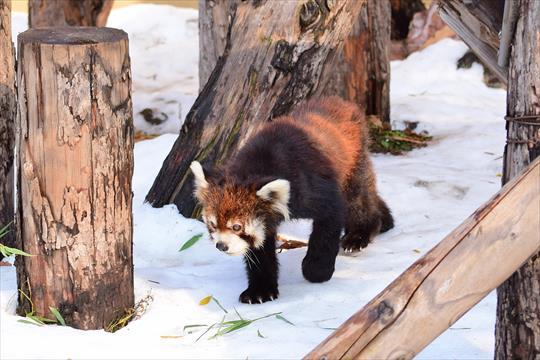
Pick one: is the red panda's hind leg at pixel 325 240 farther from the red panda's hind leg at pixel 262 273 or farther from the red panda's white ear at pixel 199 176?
the red panda's white ear at pixel 199 176

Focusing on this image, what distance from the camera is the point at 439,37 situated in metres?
9.77

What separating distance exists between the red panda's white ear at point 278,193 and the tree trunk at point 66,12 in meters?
4.71

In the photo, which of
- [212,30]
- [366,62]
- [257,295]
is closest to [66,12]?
[212,30]

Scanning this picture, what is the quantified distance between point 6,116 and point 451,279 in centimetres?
255

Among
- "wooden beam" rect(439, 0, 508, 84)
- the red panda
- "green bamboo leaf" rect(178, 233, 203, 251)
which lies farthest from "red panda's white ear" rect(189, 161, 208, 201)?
"wooden beam" rect(439, 0, 508, 84)

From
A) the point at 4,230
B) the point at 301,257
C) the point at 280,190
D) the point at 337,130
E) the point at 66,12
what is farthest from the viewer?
the point at 66,12

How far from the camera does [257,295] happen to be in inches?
159

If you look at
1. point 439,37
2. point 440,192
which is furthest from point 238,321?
point 439,37

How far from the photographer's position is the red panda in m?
3.91

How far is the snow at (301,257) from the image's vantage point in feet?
11.2

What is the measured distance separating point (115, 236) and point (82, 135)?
1.53 feet

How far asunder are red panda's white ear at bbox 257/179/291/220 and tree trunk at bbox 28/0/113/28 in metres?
4.71

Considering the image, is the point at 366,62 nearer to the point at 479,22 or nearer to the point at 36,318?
the point at 479,22

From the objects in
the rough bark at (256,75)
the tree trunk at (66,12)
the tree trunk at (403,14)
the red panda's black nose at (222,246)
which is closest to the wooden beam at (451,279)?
the red panda's black nose at (222,246)
